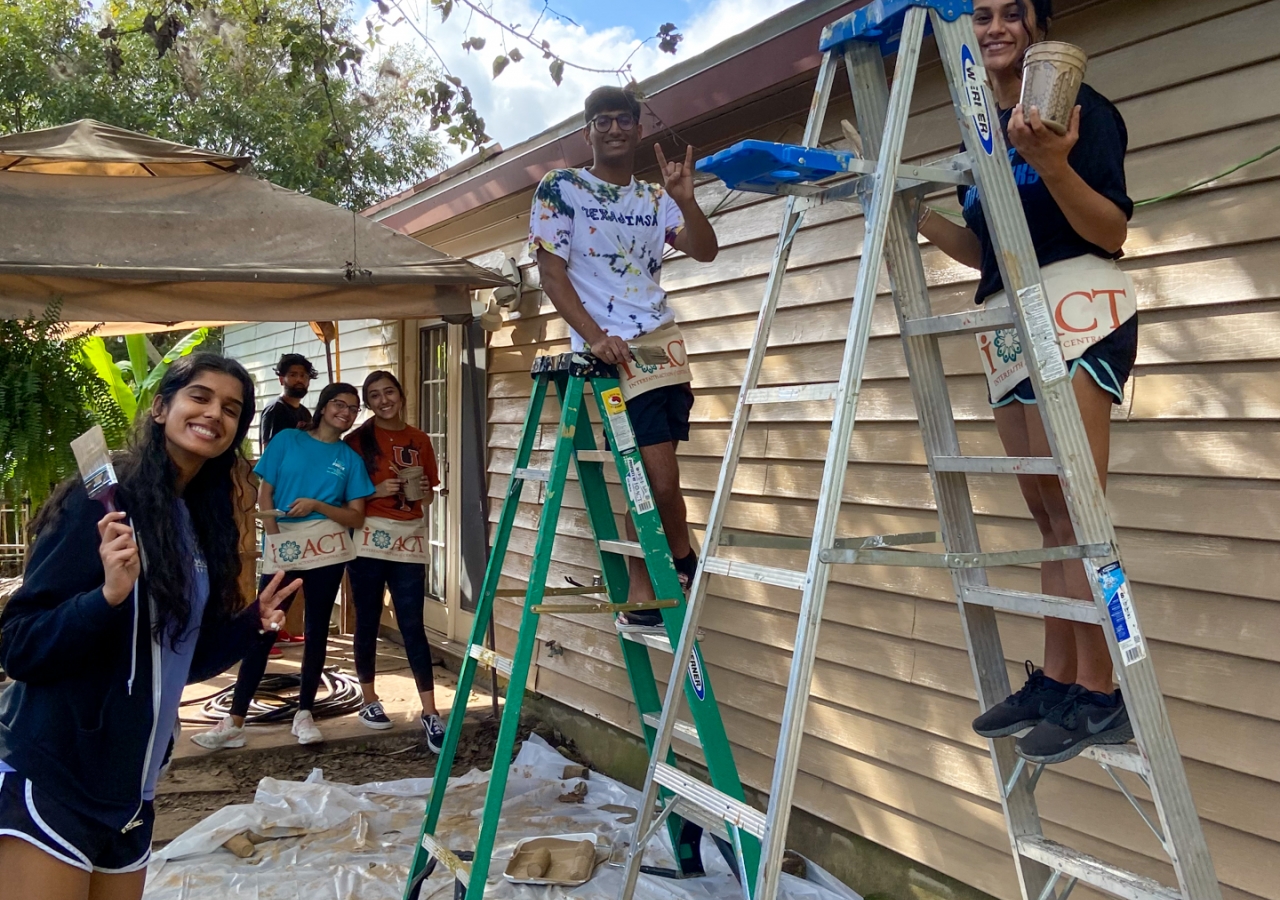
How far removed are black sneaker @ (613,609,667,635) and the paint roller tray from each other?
3.32 ft

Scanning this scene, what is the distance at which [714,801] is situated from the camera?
6.48ft

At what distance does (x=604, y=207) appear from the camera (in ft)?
10.6

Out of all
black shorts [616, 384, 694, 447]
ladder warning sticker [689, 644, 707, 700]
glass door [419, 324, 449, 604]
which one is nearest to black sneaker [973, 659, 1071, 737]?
ladder warning sticker [689, 644, 707, 700]

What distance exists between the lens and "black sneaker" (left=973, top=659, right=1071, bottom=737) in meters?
1.88

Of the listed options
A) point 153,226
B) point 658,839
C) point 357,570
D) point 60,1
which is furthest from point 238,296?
point 60,1

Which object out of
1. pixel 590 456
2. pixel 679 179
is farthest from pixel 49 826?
pixel 679 179

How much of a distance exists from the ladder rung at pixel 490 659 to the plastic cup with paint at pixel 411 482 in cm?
230

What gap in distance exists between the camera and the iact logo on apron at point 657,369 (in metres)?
3.07

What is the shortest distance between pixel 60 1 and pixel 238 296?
49.3 ft

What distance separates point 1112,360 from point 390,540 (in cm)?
397

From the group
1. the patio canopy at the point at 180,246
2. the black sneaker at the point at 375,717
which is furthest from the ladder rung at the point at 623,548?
the black sneaker at the point at 375,717

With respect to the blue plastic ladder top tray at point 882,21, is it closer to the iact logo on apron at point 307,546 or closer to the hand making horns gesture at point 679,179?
the hand making horns gesture at point 679,179

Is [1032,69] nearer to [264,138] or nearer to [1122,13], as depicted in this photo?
[1122,13]

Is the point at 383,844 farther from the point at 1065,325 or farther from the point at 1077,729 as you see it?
the point at 1065,325
